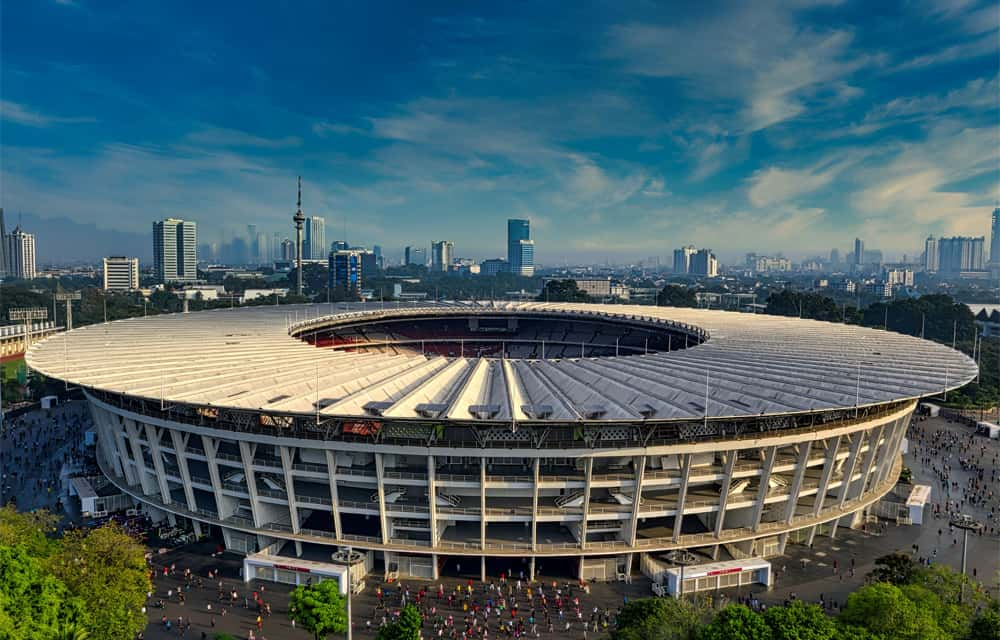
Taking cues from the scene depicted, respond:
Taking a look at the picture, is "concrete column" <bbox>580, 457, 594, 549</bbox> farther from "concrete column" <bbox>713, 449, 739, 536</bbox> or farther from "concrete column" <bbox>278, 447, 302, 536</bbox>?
"concrete column" <bbox>278, 447, 302, 536</bbox>

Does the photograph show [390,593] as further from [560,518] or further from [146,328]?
[146,328]

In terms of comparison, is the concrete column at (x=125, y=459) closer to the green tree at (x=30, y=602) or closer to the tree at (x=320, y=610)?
the green tree at (x=30, y=602)

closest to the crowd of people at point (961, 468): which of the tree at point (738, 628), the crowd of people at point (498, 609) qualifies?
the tree at point (738, 628)

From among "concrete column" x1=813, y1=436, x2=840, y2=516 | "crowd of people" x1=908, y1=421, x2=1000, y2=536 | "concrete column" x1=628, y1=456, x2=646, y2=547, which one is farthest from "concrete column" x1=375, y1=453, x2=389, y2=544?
"crowd of people" x1=908, y1=421, x2=1000, y2=536

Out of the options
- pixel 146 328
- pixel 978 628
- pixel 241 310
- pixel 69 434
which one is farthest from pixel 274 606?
pixel 241 310

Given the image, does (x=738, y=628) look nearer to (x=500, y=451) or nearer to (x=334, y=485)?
(x=500, y=451)
